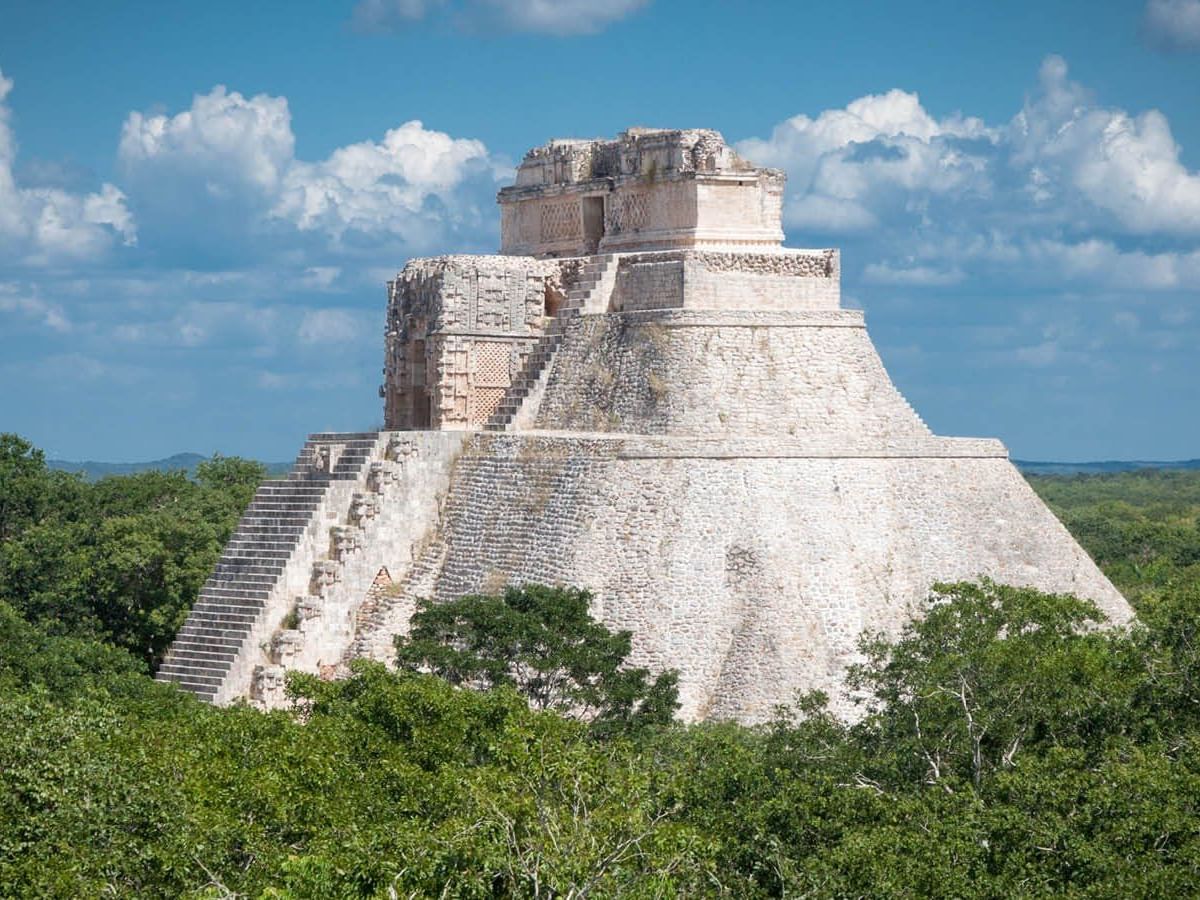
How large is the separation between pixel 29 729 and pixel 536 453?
1229 centimetres

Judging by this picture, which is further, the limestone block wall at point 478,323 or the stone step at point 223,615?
the limestone block wall at point 478,323

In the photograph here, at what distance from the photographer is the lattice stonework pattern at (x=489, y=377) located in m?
38.2

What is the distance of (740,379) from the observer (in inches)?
1372

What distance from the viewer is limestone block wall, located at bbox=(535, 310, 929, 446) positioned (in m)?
34.6

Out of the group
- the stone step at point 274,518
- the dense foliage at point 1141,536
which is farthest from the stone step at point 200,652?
the dense foliage at point 1141,536

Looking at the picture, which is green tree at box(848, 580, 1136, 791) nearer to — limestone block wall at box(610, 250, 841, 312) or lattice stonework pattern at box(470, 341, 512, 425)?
limestone block wall at box(610, 250, 841, 312)

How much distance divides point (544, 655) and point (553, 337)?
7.53m

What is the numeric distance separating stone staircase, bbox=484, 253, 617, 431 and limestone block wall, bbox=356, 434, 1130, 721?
3.22ft

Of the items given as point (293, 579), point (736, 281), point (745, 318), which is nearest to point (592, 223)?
point (736, 281)

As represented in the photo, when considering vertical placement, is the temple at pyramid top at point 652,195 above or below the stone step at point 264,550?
above

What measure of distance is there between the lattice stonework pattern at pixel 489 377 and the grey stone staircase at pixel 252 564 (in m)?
Answer: 1.90

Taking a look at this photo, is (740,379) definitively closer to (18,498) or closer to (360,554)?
(360,554)

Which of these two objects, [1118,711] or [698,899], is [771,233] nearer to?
[1118,711]

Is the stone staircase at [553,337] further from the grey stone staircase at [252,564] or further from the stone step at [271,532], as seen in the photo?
the stone step at [271,532]
